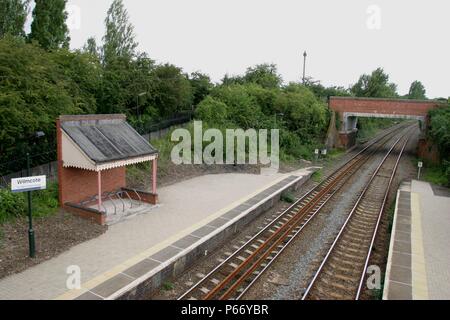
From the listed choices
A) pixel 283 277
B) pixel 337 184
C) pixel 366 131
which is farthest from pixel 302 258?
pixel 366 131

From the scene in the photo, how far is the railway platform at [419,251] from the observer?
9727mm

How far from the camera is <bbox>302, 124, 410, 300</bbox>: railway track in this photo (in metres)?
10.3

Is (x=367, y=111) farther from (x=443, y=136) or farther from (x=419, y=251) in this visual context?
(x=419, y=251)

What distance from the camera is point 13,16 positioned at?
29.5 metres

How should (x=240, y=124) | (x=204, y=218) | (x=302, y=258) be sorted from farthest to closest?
1. (x=240, y=124)
2. (x=204, y=218)
3. (x=302, y=258)

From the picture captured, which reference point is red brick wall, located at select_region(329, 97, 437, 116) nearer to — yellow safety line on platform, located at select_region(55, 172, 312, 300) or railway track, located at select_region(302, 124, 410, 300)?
railway track, located at select_region(302, 124, 410, 300)

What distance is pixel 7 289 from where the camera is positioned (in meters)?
8.84

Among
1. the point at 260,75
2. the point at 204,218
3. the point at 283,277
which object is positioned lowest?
the point at 283,277

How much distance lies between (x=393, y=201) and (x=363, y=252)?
8.88 m

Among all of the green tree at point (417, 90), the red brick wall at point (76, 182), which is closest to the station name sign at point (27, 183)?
the red brick wall at point (76, 182)

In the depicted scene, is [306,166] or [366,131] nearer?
[306,166]

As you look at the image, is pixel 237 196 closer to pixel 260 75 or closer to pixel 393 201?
pixel 393 201

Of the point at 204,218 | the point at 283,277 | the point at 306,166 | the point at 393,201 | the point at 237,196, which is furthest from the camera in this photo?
the point at 306,166
